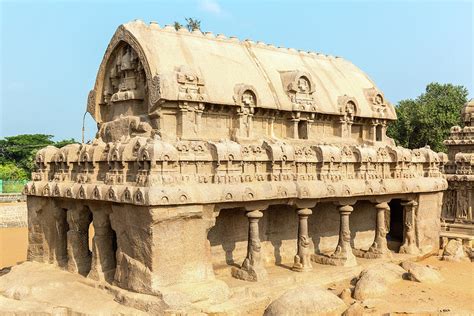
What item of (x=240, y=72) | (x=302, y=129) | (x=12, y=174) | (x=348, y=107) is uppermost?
(x=240, y=72)

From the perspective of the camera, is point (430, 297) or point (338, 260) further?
point (338, 260)

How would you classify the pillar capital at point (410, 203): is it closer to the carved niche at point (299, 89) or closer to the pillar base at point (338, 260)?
the pillar base at point (338, 260)

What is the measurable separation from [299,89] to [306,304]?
780 cm

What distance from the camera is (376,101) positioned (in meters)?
19.5

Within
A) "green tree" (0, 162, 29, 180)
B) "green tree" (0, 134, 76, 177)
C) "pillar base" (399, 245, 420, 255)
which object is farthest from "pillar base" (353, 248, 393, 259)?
"green tree" (0, 134, 76, 177)

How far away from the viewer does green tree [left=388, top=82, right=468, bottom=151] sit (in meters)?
43.6

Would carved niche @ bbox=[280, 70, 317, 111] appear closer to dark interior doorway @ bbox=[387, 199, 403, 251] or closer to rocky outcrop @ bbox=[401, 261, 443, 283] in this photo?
rocky outcrop @ bbox=[401, 261, 443, 283]

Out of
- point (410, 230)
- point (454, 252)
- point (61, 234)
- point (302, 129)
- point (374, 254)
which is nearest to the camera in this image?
point (61, 234)

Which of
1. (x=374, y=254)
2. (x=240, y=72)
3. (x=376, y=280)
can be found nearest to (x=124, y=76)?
(x=240, y=72)

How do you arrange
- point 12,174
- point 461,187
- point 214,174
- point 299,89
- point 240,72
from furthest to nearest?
point 12,174
point 461,187
point 299,89
point 240,72
point 214,174

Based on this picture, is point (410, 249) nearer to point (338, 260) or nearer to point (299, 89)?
point (338, 260)

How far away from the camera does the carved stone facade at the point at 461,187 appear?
934 inches

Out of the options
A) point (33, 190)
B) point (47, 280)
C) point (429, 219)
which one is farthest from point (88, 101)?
point (429, 219)

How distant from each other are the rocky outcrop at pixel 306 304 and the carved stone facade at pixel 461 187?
1349 centimetres
